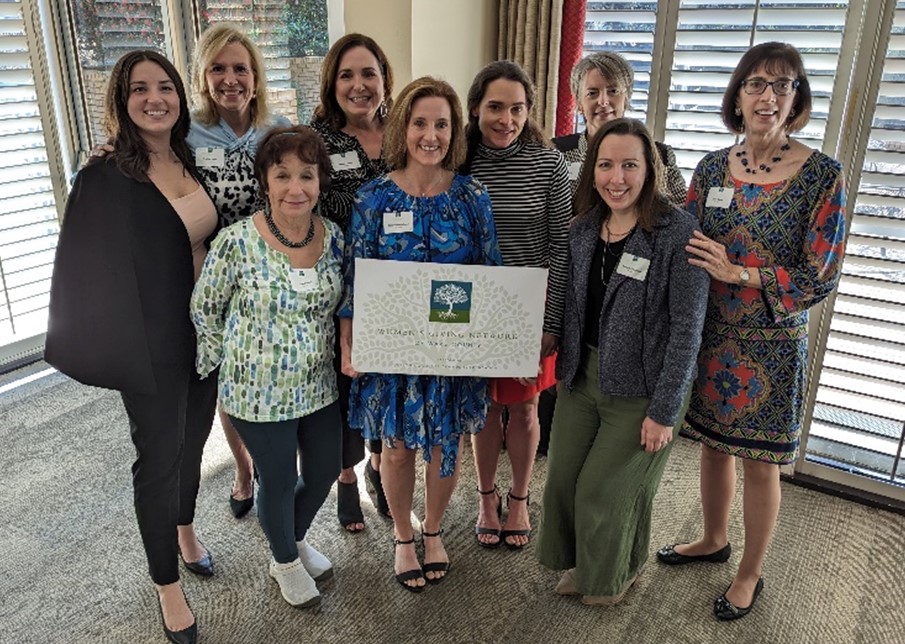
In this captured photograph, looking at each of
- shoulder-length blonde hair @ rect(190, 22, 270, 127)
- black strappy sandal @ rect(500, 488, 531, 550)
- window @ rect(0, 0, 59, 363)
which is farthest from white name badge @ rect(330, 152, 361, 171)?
window @ rect(0, 0, 59, 363)

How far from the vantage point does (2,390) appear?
3.88 meters

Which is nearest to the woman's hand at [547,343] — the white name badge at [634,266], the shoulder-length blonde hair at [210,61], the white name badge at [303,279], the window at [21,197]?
the white name badge at [634,266]

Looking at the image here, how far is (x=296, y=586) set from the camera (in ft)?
7.74

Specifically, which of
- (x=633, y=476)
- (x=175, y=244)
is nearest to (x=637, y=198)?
(x=633, y=476)

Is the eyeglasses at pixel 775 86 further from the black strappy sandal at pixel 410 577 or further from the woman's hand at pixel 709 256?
the black strappy sandal at pixel 410 577

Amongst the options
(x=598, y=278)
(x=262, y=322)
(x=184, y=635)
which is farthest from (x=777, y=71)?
(x=184, y=635)

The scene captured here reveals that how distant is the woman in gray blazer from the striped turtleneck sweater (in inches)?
6.4

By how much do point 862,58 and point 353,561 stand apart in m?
2.59

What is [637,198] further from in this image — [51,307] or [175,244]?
[51,307]

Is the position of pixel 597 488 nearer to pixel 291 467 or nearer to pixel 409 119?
pixel 291 467

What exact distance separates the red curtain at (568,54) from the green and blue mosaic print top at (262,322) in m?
1.82

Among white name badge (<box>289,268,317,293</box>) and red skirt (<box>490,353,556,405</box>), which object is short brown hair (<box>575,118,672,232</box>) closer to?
red skirt (<box>490,353,556,405</box>)

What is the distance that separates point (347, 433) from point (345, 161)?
99cm

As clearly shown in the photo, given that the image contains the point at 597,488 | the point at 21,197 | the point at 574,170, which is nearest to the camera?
the point at 597,488
